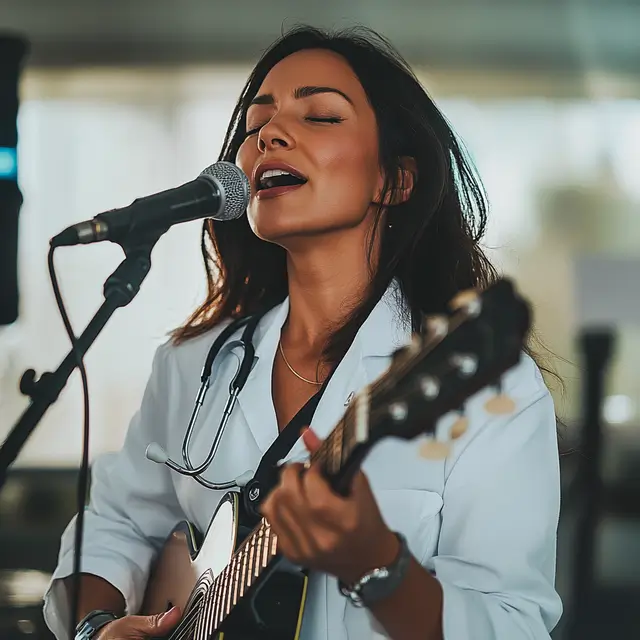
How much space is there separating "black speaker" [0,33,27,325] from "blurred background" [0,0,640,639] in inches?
74.1

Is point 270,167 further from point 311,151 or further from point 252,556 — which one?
point 252,556

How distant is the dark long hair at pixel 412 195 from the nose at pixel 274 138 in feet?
0.57

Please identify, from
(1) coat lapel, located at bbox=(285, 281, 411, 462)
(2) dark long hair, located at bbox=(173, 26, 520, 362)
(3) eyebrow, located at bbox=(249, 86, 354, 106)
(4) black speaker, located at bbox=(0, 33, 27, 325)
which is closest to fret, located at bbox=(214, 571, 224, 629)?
(1) coat lapel, located at bbox=(285, 281, 411, 462)

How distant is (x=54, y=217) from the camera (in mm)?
4648

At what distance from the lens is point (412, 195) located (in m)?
1.61

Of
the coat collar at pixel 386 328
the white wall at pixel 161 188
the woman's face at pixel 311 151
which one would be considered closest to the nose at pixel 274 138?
the woman's face at pixel 311 151

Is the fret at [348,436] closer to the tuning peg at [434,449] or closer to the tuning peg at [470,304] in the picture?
the tuning peg at [434,449]

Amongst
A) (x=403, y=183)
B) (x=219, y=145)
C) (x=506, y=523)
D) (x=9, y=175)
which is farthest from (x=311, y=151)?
(x=219, y=145)

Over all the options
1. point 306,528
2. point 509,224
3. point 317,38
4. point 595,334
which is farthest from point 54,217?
point 306,528

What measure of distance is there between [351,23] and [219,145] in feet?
2.92

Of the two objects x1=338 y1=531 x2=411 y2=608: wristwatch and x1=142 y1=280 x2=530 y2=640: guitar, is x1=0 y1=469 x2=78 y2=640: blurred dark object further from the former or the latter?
x1=338 y1=531 x2=411 y2=608: wristwatch

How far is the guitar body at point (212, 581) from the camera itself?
1.20 meters

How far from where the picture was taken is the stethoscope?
4.49 feet

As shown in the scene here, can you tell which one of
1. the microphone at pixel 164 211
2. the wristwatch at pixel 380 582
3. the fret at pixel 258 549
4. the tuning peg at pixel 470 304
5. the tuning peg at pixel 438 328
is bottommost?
the fret at pixel 258 549
